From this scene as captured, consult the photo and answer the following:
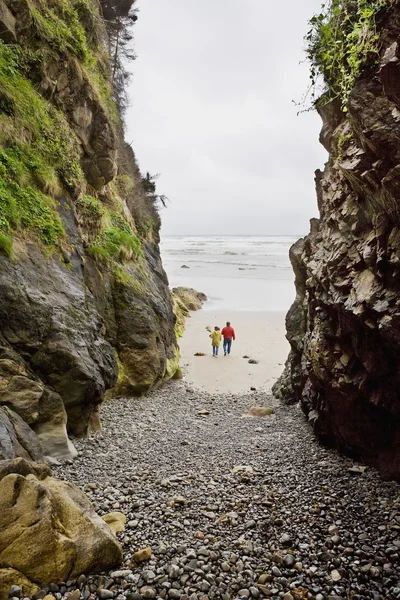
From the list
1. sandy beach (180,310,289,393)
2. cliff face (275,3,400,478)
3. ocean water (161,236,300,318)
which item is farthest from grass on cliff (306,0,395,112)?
ocean water (161,236,300,318)

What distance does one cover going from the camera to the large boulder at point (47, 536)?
3857 mm

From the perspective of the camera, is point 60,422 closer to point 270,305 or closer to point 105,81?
point 105,81

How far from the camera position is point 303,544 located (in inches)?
194

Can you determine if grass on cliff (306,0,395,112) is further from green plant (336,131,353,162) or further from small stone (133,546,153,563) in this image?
small stone (133,546,153,563)

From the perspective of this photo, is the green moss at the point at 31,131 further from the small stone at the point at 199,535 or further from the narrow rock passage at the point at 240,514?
the small stone at the point at 199,535

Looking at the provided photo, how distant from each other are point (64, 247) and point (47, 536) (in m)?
7.60

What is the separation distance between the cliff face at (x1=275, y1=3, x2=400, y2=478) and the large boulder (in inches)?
204

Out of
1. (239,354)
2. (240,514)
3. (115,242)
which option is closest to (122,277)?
(115,242)

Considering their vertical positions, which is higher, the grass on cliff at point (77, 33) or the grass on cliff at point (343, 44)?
the grass on cliff at point (77, 33)

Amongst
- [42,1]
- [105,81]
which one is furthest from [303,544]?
[105,81]

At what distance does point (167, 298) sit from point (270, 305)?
16.0 m

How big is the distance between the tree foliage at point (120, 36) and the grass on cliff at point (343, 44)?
51.2 feet

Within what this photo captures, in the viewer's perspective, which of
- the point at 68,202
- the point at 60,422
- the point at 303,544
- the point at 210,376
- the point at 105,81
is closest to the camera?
the point at 303,544

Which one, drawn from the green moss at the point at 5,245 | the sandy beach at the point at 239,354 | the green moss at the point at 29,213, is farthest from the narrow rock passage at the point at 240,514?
the sandy beach at the point at 239,354
